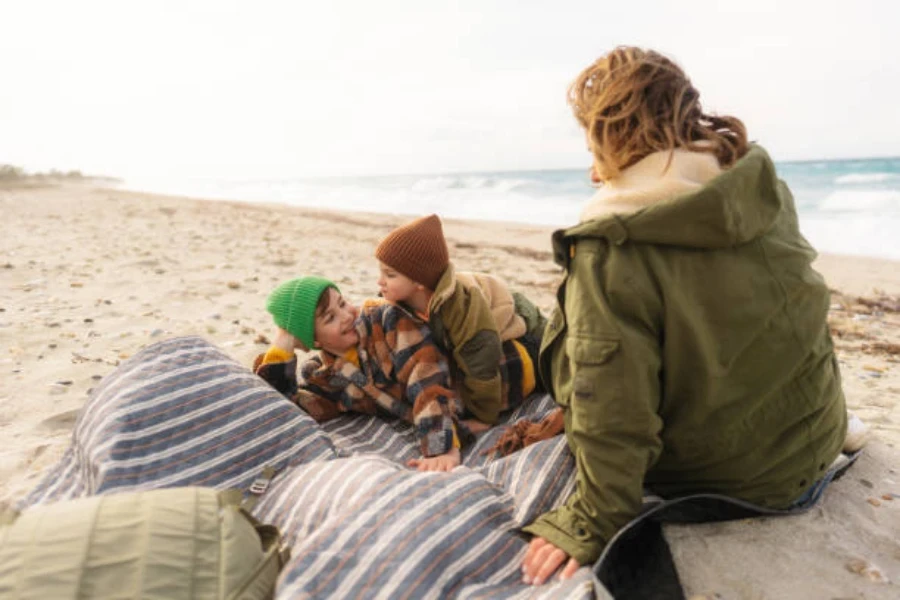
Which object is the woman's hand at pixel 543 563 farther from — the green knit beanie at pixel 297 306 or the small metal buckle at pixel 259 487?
the green knit beanie at pixel 297 306

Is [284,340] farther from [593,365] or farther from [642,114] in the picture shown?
[642,114]

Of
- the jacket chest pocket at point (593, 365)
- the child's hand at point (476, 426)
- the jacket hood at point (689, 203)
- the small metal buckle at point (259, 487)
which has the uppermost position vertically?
the jacket hood at point (689, 203)

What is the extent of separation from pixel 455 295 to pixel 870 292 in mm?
7794

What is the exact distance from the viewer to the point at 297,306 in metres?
3.70

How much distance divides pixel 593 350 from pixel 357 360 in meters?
2.08

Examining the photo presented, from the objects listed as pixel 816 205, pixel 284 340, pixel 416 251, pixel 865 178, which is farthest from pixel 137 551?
pixel 865 178

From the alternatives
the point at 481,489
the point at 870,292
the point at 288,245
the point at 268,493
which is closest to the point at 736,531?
the point at 481,489

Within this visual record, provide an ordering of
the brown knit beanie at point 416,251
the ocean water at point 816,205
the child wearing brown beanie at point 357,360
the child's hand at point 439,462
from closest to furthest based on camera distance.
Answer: the child's hand at point 439,462 < the child wearing brown beanie at point 357,360 < the brown knit beanie at point 416,251 < the ocean water at point 816,205

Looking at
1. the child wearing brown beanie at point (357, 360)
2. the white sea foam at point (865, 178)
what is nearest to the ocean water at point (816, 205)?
the white sea foam at point (865, 178)

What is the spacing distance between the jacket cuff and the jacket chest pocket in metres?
0.50

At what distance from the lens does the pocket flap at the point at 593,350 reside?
211cm

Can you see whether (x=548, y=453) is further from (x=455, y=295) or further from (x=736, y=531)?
(x=455, y=295)

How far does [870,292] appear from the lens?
29.2 ft

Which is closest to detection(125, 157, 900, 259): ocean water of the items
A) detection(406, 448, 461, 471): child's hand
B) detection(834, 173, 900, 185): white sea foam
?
detection(834, 173, 900, 185): white sea foam
